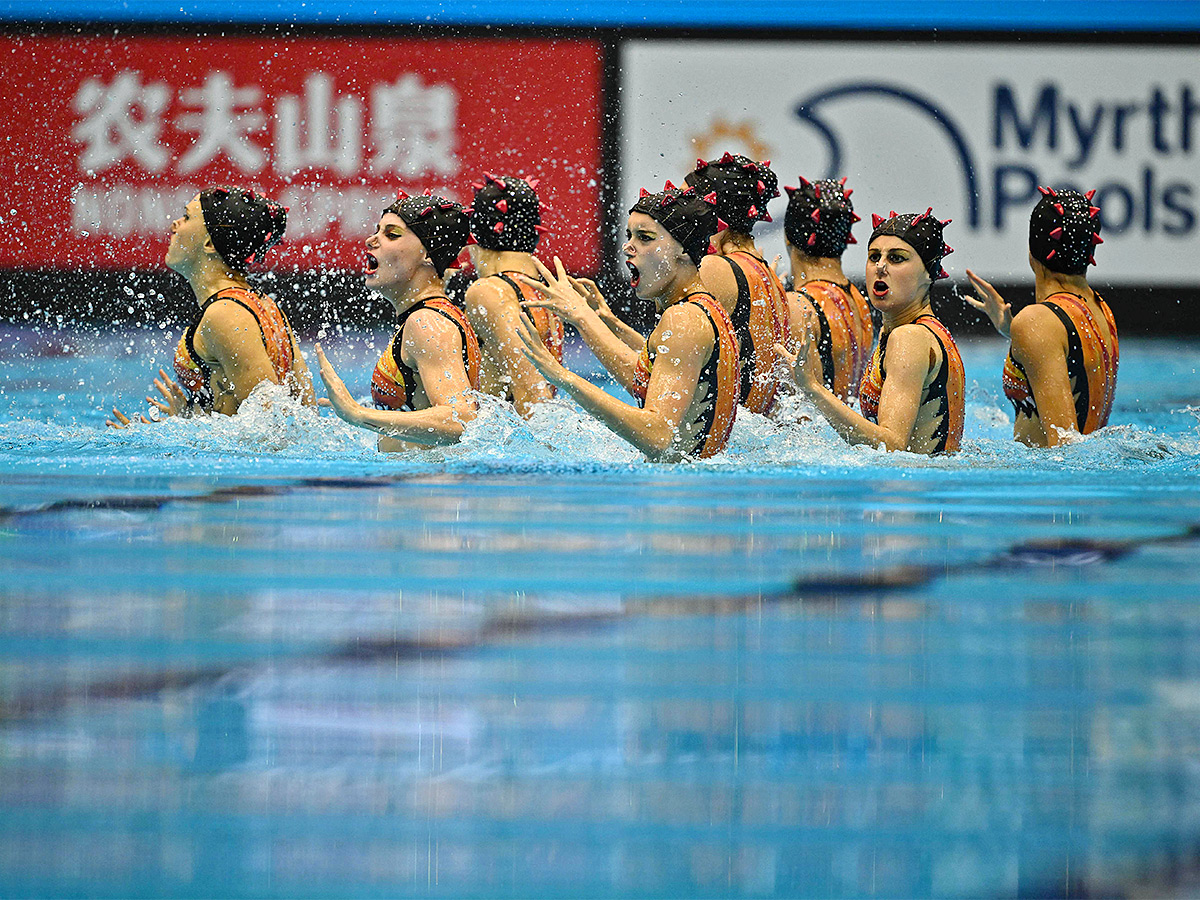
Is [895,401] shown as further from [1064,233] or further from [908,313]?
[1064,233]

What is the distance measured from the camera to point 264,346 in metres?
4.84

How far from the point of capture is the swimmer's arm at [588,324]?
4.04 m

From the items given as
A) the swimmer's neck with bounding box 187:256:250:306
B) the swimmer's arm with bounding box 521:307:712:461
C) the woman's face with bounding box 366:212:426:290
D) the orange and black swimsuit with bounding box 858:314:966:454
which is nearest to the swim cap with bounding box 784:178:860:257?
the orange and black swimsuit with bounding box 858:314:966:454

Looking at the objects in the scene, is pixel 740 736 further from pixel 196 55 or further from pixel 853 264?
pixel 196 55

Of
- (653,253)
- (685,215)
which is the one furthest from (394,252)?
(685,215)

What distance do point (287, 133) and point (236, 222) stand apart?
17.7ft

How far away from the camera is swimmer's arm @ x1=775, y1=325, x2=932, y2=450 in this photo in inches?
164

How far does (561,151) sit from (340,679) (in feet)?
28.5

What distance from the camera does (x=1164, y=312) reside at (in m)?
10.2

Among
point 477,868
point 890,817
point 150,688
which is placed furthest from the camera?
point 150,688

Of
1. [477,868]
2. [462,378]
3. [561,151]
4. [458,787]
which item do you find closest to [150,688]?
[458,787]

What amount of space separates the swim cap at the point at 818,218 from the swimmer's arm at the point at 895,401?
1.36 m

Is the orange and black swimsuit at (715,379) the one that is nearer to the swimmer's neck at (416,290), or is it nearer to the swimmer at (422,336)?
the swimmer at (422,336)

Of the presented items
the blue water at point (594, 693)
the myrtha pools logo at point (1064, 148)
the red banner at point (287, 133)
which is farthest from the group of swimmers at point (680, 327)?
the myrtha pools logo at point (1064, 148)
